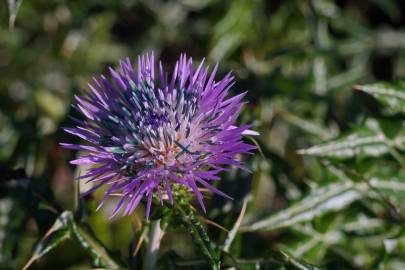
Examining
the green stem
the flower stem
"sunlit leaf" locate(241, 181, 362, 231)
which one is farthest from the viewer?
"sunlit leaf" locate(241, 181, 362, 231)

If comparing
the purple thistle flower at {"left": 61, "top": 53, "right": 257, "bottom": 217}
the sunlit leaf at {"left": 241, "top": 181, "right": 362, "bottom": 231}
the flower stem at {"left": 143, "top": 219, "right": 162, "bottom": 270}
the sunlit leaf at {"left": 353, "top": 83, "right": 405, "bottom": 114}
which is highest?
the purple thistle flower at {"left": 61, "top": 53, "right": 257, "bottom": 217}

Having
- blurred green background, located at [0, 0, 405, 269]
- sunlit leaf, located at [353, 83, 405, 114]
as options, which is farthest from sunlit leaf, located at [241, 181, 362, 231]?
sunlit leaf, located at [353, 83, 405, 114]

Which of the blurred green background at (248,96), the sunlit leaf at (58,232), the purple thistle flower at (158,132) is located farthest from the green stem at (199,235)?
the sunlit leaf at (58,232)

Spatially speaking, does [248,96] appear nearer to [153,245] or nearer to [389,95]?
[389,95]

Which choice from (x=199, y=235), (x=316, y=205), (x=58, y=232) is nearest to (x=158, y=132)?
(x=199, y=235)

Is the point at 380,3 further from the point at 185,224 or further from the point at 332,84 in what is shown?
the point at 185,224

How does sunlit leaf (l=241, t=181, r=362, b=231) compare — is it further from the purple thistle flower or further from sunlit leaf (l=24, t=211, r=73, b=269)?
sunlit leaf (l=24, t=211, r=73, b=269)

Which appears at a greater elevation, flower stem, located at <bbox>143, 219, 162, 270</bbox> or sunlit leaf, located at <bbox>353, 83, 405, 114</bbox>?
sunlit leaf, located at <bbox>353, 83, 405, 114</bbox>
